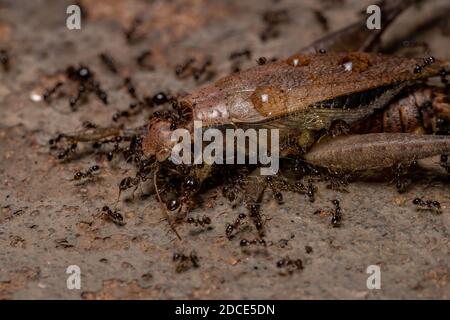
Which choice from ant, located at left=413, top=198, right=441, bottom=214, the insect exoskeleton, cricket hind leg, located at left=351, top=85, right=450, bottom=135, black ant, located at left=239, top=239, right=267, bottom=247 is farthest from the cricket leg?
black ant, located at left=239, top=239, right=267, bottom=247

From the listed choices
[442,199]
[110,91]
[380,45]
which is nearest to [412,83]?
[442,199]

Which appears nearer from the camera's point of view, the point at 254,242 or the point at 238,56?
the point at 254,242

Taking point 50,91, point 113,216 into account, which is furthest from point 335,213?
point 50,91

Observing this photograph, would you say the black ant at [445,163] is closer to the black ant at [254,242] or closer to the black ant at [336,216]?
the black ant at [336,216]

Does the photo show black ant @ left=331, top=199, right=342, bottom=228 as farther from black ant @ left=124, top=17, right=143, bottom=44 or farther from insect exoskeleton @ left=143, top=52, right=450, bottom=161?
black ant @ left=124, top=17, right=143, bottom=44

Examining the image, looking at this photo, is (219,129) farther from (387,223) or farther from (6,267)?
(6,267)

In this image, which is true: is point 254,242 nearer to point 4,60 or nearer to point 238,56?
point 238,56
